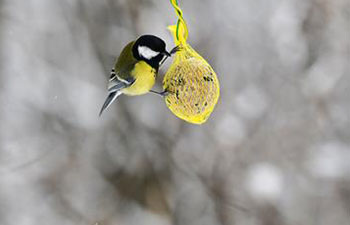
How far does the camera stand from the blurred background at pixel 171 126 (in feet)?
11.5

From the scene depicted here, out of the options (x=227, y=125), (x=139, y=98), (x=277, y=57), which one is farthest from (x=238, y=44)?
(x=139, y=98)

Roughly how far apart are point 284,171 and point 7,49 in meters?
2.29

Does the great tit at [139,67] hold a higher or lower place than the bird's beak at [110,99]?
higher

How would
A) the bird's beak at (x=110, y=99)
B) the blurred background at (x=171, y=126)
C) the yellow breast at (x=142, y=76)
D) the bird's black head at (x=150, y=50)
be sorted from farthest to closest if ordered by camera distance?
the blurred background at (x=171, y=126) < the bird's beak at (x=110, y=99) < the yellow breast at (x=142, y=76) < the bird's black head at (x=150, y=50)

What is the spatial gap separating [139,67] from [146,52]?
85 mm

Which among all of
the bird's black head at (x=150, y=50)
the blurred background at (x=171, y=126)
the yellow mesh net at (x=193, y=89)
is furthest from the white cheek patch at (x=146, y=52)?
the blurred background at (x=171, y=126)

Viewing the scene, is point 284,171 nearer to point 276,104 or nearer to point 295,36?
point 276,104

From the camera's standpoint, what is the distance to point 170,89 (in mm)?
1979

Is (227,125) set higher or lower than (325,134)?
lower

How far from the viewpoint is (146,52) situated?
197 cm

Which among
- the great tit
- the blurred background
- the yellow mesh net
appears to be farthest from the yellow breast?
the blurred background

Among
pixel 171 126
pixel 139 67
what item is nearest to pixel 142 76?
pixel 139 67

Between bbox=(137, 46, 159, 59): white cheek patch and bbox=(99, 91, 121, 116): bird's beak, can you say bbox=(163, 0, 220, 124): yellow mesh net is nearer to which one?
bbox=(137, 46, 159, 59): white cheek patch

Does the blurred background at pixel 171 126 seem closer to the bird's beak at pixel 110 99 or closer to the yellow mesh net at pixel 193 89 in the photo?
the bird's beak at pixel 110 99
